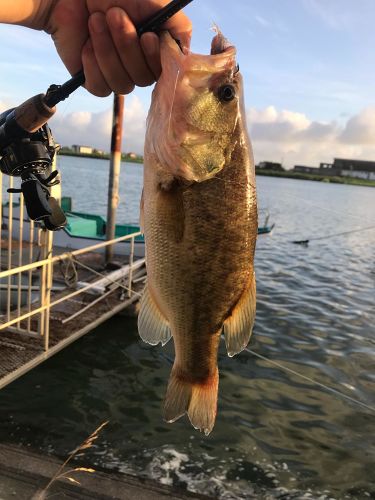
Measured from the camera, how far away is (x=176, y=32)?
1.79 m

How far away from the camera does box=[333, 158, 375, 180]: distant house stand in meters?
118

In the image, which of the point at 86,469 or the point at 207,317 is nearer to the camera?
the point at 207,317

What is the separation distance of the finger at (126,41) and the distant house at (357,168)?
4990 inches

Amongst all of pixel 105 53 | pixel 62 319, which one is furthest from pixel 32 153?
pixel 62 319

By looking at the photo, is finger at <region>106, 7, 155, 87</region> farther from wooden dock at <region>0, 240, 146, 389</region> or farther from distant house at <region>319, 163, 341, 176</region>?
distant house at <region>319, 163, 341, 176</region>

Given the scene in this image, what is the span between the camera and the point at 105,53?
1.77 meters

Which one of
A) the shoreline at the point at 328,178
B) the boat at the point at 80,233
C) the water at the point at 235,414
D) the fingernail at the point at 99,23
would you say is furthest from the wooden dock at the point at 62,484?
the shoreline at the point at 328,178

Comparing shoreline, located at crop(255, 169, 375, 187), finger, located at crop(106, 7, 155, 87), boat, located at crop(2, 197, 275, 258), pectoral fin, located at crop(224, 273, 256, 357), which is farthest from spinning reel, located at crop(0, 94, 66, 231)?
shoreline, located at crop(255, 169, 375, 187)

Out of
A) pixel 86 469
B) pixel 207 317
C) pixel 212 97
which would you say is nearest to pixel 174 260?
pixel 207 317

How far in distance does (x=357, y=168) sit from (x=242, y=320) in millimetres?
129339

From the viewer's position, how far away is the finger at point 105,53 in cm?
175

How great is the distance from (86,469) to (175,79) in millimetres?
3785

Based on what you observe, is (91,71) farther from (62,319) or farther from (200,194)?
(62,319)

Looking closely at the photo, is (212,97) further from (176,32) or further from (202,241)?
(202,241)
